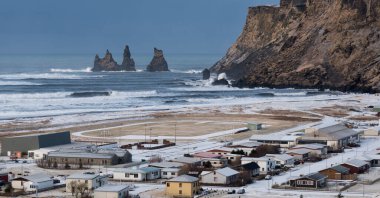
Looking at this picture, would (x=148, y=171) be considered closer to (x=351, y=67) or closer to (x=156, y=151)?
(x=156, y=151)

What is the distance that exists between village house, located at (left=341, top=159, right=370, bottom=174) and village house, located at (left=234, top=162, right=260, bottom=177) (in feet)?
15.0

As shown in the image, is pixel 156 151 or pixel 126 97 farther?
pixel 126 97

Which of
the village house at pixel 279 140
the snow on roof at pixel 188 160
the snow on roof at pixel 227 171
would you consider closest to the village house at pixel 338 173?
the snow on roof at pixel 227 171

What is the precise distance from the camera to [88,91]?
5261 inches

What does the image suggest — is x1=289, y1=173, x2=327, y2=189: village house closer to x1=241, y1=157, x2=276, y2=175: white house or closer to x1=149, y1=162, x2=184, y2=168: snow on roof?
x1=241, y1=157, x2=276, y2=175: white house

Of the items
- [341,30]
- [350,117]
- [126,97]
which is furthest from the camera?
[341,30]

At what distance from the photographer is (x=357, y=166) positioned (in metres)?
49.0

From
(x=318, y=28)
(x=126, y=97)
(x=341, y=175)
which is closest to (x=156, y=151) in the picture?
(x=341, y=175)

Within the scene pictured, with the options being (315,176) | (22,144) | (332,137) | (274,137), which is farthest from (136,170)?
(332,137)

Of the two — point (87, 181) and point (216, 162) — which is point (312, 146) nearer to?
point (216, 162)

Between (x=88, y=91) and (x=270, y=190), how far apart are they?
301 feet

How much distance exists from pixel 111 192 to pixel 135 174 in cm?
651

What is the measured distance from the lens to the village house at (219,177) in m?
45.8

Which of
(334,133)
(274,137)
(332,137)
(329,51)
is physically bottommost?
(274,137)
